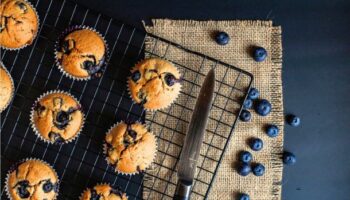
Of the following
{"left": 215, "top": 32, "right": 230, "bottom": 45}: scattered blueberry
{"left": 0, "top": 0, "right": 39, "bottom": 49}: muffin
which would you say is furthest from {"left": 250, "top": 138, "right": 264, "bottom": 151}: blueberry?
{"left": 0, "top": 0, "right": 39, "bottom": 49}: muffin

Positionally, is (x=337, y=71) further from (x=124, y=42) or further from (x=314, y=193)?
(x=124, y=42)

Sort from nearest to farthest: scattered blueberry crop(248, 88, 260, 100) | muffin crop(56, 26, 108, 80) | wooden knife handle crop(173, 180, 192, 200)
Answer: wooden knife handle crop(173, 180, 192, 200), muffin crop(56, 26, 108, 80), scattered blueberry crop(248, 88, 260, 100)

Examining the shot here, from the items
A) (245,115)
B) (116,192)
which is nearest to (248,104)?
(245,115)

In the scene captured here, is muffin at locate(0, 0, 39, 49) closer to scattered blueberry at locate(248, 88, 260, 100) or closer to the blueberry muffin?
the blueberry muffin

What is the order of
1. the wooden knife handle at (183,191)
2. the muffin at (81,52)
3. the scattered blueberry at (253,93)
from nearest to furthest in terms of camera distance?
the wooden knife handle at (183,191)
the muffin at (81,52)
the scattered blueberry at (253,93)

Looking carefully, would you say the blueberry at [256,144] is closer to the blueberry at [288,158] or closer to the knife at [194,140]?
the blueberry at [288,158]

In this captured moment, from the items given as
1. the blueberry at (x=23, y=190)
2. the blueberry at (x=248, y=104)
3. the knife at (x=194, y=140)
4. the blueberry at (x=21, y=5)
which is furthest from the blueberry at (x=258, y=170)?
the blueberry at (x=21, y=5)

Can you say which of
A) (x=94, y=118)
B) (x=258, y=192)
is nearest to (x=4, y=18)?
(x=94, y=118)
